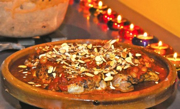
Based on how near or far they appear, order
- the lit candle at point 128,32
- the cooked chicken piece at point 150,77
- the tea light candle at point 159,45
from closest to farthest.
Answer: the cooked chicken piece at point 150,77 → the tea light candle at point 159,45 → the lit candle at point 128,32

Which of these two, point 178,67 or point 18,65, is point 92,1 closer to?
point 178,67

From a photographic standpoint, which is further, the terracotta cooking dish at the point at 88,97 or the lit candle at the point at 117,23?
the lit candle at the point at 117,23

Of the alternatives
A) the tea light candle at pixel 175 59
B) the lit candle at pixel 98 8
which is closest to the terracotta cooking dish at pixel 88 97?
the tea light candle at pixel 175 59

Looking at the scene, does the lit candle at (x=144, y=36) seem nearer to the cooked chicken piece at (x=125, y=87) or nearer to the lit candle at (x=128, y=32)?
the lit candle at (x=128, y=32)

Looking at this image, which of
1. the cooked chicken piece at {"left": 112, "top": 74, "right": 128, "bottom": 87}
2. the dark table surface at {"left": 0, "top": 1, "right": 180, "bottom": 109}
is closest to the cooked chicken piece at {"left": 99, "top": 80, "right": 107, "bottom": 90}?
the cooked chicken piece at {"left": 112, "top": 74, "right": 128, "bottom": 87}

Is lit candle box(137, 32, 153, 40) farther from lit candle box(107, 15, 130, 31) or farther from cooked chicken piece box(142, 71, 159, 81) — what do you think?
cooked chicken piece box(142, 71, 159, 81)

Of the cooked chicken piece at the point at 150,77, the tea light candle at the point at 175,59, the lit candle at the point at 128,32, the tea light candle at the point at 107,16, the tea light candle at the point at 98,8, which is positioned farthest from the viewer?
the tea light candle at the point at 98,8

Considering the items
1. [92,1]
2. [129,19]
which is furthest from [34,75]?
[92,1]
